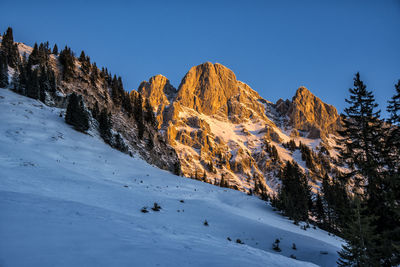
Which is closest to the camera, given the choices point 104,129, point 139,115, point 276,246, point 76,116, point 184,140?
point 276,246

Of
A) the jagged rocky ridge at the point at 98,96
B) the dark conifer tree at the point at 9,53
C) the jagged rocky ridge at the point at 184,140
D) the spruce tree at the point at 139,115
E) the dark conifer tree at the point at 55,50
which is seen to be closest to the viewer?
the jagged rocky ridge at the point at 98,96

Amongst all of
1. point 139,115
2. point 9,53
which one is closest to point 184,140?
point 139,115

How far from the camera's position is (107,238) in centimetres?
599

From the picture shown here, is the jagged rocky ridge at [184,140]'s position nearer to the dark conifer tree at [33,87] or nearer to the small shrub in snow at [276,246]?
the dark conifer tree at [33,87]

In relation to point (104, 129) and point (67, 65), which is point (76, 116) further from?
point (67, 65)

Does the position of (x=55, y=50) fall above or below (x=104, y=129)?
above

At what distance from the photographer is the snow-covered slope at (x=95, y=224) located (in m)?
4.80

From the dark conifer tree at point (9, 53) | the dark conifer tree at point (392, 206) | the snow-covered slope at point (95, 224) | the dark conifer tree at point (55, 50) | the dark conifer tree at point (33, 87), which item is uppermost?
the dark conifer tree at point (55, 50)

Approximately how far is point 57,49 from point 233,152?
13021cm

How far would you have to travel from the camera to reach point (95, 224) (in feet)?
24.1

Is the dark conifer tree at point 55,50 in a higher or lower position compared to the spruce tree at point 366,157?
higher

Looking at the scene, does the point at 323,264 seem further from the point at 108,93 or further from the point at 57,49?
the point at 57,49

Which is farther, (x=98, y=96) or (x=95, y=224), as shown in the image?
(x=98, y=96)

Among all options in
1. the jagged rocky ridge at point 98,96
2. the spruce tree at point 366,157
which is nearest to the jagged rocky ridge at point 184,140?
the jagged rocky ridge at point 98,96
